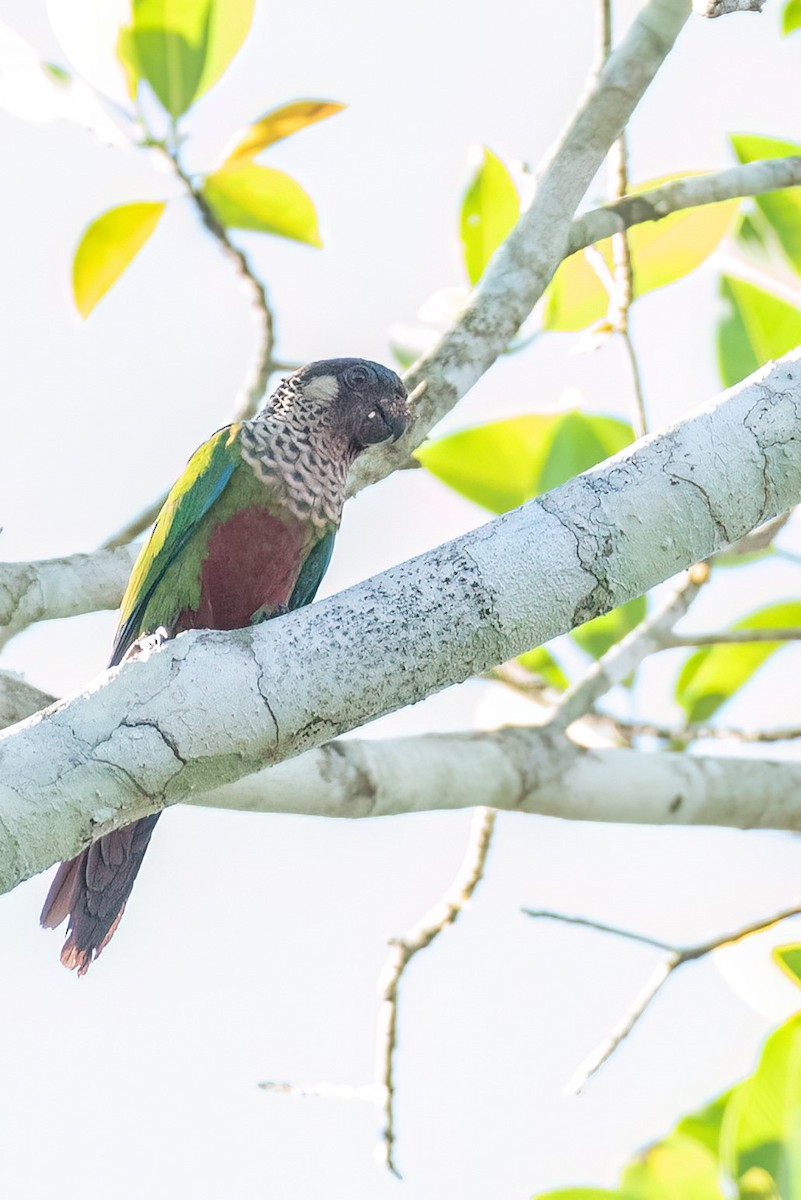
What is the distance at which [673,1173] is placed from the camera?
304cm

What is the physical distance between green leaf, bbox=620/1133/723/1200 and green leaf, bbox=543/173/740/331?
2.10m

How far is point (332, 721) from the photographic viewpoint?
157 cm

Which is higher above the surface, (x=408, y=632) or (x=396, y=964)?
(x=408, y=632)

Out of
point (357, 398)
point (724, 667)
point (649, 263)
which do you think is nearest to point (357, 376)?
point (357, 398)

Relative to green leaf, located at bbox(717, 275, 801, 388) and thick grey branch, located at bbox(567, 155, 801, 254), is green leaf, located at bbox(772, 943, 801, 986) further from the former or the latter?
thick grey branch, located at bbox(567, 155, 801, 254)

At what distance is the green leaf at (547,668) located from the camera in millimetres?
3539

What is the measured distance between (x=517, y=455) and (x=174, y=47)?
1302 mm

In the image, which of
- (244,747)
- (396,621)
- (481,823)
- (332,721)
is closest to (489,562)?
(396,621)

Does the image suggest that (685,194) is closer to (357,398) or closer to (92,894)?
(357,398)

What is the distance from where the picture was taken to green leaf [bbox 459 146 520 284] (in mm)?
3359

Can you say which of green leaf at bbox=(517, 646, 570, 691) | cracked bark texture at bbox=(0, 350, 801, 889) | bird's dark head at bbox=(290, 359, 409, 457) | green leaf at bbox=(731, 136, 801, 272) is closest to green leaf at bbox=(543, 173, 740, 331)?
green leaf at bbox=(731, 136, 801, 272)

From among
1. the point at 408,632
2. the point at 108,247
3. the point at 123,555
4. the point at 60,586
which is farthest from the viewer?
the point at 108,247

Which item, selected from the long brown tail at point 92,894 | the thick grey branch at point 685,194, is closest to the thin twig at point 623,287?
the thick grey branch at point 685,194

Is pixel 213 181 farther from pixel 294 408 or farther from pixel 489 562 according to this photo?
pixel 489 562
